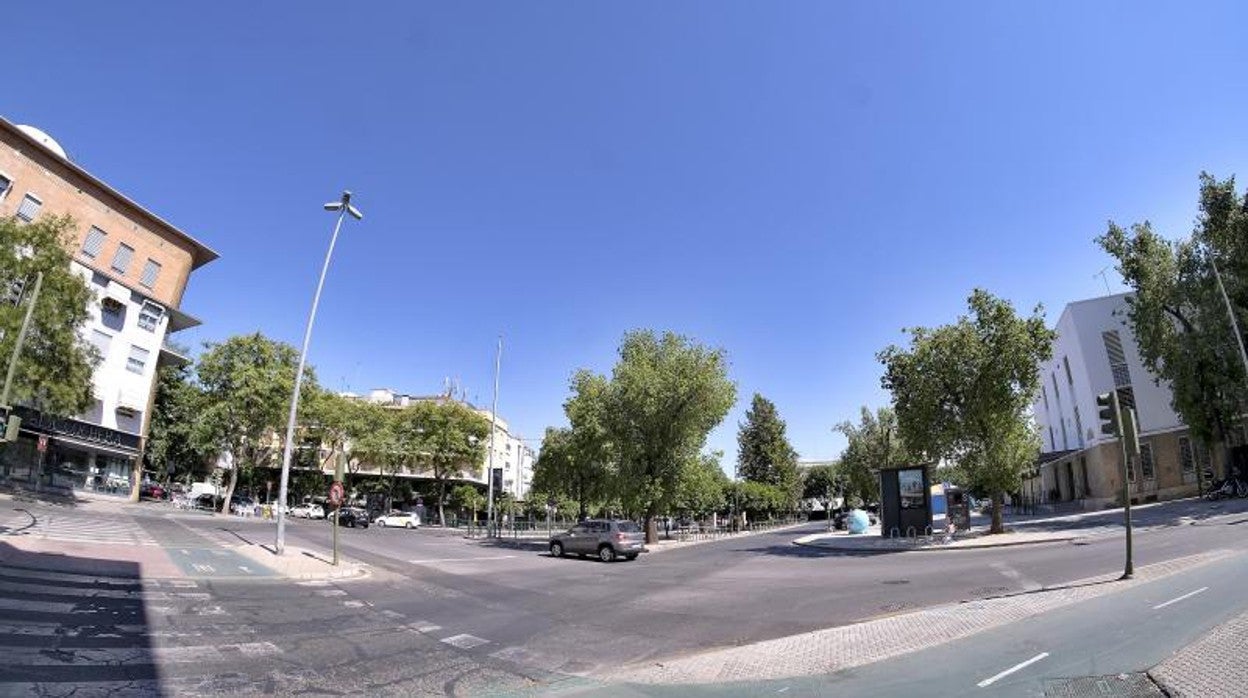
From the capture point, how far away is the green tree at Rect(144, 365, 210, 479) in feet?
192

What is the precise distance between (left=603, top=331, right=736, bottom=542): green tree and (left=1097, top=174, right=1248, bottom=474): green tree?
93.6 ft

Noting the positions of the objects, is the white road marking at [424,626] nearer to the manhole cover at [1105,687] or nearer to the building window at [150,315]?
the manhole cover at [1105,687]

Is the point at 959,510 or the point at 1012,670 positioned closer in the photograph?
the point at 1012,670

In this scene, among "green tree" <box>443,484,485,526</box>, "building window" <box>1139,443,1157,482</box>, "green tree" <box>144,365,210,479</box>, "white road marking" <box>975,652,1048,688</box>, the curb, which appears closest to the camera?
"white road marking" <box>975,652,1048,688</box>

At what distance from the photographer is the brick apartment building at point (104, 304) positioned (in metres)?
41.0

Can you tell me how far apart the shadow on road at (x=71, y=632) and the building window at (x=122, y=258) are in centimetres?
4293

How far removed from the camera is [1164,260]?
42656 mm

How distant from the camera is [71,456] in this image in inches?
1763

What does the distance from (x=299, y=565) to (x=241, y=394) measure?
139ft

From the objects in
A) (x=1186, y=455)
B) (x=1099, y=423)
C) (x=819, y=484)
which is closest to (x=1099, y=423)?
(x=1099, y=423)

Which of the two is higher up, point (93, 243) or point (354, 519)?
point (93, 243)

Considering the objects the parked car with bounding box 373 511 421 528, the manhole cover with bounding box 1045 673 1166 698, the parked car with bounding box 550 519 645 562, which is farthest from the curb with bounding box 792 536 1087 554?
the parked car with bounding box 373 511 421 528

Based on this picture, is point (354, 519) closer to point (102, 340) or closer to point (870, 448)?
point (102, 340)

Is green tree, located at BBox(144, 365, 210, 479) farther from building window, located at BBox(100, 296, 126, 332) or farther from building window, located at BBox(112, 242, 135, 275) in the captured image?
building window, located at BBox(112, 242, 135, 275)
